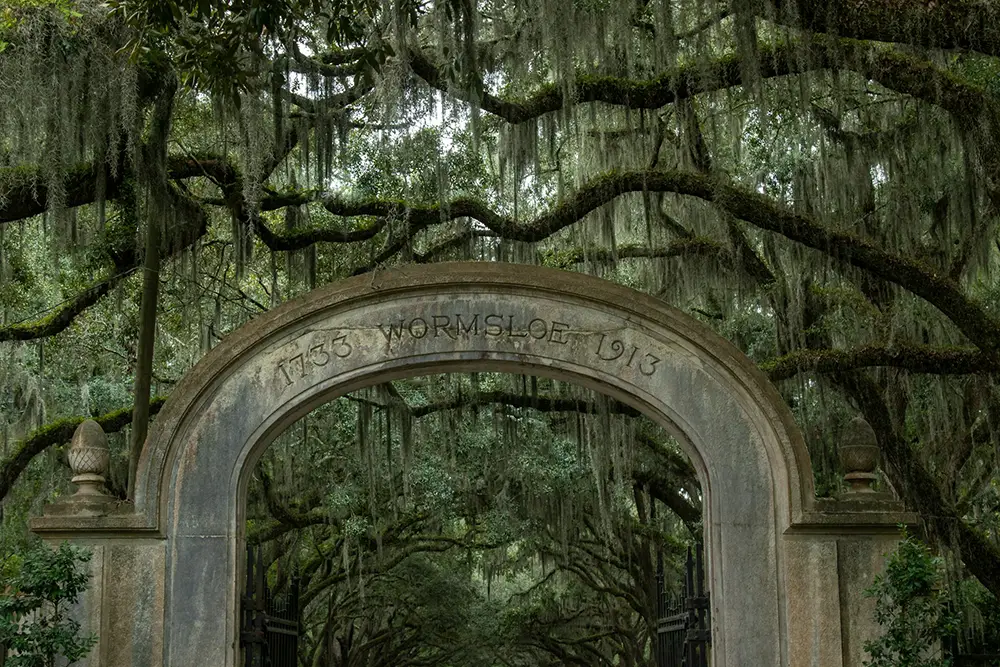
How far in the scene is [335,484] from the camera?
18.4 metres

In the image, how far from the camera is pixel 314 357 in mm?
8188

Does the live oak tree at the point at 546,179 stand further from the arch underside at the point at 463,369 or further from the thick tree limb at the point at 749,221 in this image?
the arch underside at the point at 463,369

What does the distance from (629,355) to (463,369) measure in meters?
1.06

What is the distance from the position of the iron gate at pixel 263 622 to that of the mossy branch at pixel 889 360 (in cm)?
429

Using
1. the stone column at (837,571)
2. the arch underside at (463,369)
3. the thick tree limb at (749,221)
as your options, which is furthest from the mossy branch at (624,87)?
the stone column at (837,571)

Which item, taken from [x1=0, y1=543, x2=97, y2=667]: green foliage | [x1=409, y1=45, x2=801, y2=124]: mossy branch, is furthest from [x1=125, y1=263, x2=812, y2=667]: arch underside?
[x1=409, y1=45, x2=801, y2=124]: mossy branch

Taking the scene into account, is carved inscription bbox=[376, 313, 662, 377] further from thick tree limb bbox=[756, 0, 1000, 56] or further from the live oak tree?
thick tree limb bbox=[756, 0, 1000, 56]

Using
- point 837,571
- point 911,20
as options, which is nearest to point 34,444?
point 837,571

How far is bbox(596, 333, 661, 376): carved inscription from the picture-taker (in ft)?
26.7

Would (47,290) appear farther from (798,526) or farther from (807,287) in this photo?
(798,526)

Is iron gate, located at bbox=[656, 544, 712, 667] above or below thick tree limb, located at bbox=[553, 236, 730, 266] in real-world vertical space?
below

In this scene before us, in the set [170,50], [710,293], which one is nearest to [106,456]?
[170,50]

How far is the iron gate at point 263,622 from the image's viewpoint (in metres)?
8.10

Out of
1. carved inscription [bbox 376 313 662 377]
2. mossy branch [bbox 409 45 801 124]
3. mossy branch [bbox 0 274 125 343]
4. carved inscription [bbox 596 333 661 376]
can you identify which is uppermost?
mossy branch [bbox 409 45 801 124]
